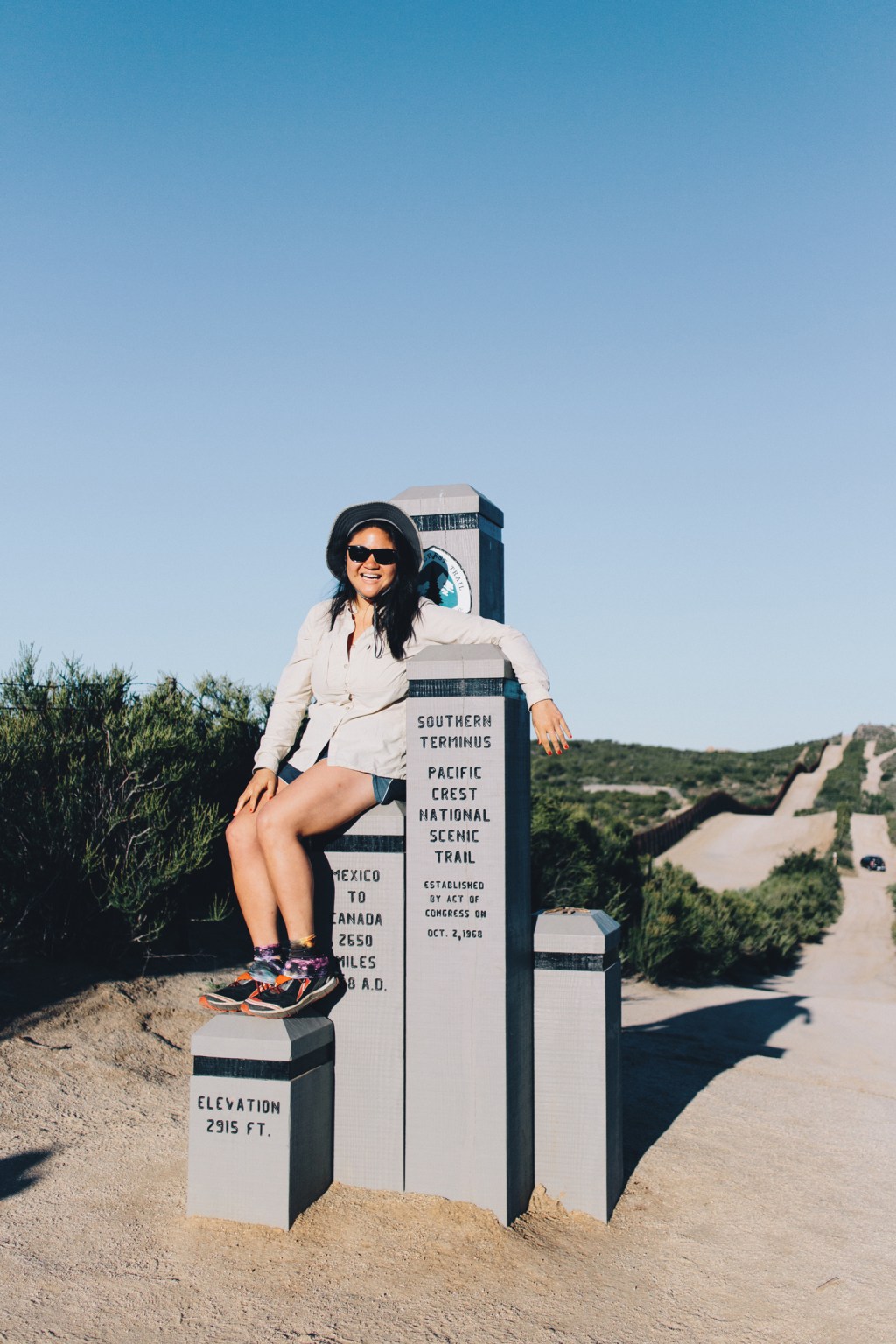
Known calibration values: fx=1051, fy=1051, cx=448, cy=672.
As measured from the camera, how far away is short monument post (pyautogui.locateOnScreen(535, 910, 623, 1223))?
15.4 ft

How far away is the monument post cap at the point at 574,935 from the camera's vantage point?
475cm

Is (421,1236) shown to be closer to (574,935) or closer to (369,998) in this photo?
(369,998)

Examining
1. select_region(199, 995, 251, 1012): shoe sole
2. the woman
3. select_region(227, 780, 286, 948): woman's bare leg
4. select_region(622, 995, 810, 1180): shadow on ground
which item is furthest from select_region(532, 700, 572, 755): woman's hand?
select_region(622, 995, 810, 1180): shadow on ground

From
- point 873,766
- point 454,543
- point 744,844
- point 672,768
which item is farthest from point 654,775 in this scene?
point 454,543

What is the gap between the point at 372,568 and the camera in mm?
4898

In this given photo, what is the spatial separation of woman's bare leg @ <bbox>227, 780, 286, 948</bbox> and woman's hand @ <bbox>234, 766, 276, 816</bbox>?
139 mm

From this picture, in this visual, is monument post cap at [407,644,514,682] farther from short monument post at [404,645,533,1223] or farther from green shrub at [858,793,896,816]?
green shrub at [858,793,896,816]

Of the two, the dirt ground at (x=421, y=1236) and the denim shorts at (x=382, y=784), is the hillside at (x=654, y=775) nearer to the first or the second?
the dirt ground at (x=421, y=1236)

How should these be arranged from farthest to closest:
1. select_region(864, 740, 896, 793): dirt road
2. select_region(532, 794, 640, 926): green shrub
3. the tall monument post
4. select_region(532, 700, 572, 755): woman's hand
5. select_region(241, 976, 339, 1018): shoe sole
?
select_region(864, 740, 896, 793): dirt road, select_region(532, 794, 640, 926): green shrub, the tall monument post, select_region(532, 700, 572, 755): woman's hand, select_region(241, 976, 339, 1018): shoe sole

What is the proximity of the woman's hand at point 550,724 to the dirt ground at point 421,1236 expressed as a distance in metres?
1.98

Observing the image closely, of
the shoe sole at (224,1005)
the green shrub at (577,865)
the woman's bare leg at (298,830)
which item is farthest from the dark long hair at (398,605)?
the green shrub at (577,865)

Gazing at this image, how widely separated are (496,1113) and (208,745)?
4652 millimetres

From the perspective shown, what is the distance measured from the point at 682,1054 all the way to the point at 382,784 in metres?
4.67

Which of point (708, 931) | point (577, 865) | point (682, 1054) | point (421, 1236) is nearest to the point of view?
point (421, 1236)
